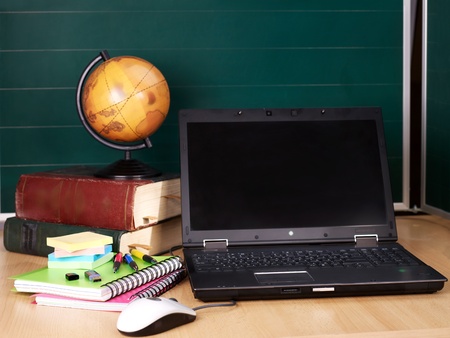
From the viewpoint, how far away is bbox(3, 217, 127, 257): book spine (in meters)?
1.48

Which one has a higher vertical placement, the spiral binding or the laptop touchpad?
the laptop touchpad

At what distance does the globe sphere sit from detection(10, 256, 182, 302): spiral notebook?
34cm

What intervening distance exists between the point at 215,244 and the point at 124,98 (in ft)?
1.16

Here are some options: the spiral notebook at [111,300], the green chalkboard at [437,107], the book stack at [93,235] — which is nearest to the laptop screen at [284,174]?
the book stack at [93,235]

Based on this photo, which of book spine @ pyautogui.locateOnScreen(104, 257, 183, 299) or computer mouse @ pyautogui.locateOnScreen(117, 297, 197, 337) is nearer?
computer mouse @ pyautogui.locateOnScreen(117, 297, 197, 337)

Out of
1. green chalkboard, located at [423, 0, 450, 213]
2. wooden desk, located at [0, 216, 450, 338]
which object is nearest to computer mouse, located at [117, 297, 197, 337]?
wooden desk, located at [0, 216, 450, 338]

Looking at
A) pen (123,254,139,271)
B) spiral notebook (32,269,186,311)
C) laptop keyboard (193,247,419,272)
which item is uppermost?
pen (123,254,139,271)

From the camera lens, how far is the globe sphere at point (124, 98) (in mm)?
1470

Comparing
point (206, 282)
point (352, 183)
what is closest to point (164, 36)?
point (352, 183)

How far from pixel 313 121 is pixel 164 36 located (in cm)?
52

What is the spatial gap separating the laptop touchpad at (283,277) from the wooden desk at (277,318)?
3 cm

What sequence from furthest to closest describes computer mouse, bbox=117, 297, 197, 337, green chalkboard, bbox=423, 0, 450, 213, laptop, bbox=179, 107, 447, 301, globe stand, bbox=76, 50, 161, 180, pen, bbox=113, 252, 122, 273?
green chalkboard, bbox=423, 0, 450, 213
globe stand, bbox=76, 50, 161, 180
laptop, bbox=179, 107, 447, 301
pen, bbox=113, 252, 122, 273
computer mouse, bbox=117, 297, 197, 337

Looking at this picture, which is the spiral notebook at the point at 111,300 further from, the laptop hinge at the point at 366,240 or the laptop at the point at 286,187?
the laptop hinge at the point at 366,240

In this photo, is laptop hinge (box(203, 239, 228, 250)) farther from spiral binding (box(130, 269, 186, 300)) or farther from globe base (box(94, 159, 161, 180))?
globe base (box(94, 159, 161, 180))
